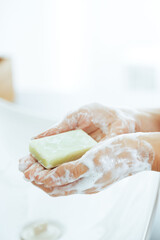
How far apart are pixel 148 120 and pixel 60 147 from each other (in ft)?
0.95

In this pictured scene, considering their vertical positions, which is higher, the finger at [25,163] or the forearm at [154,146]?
the forearm at [154,146]

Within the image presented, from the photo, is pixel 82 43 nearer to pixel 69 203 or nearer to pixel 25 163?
pixel 69 203

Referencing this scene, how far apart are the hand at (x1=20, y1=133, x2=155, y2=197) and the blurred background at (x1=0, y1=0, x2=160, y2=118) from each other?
1.49 metres

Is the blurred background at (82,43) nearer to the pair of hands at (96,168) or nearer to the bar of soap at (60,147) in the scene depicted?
the bar of soap at (60,147)

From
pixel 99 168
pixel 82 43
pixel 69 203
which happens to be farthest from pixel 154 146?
pixel 82 43

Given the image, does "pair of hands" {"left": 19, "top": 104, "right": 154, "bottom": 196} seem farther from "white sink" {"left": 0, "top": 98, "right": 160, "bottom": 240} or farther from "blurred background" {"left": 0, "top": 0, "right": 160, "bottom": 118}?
"blurred background" {"left": 0, "top": 0, "right": 160, "bottom": 118}

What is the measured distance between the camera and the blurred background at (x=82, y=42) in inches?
90.4

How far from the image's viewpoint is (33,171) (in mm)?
693

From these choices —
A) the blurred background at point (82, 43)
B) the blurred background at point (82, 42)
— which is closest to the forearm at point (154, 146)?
the blurred background at point (82, 43)

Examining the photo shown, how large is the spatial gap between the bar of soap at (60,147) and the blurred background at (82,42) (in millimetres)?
1396

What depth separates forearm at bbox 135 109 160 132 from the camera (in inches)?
35.2

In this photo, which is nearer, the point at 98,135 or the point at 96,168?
the point at 96,168

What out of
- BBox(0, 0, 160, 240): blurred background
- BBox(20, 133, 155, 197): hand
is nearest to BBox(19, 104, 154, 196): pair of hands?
BBox(20, 133, 155, 197): hand

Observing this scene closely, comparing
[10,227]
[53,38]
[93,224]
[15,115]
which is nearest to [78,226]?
[93,224]
